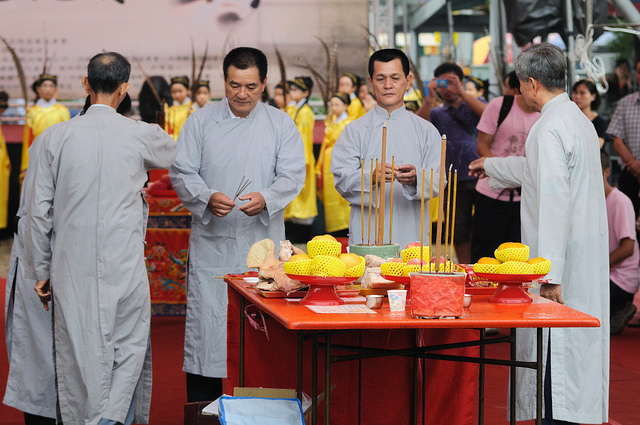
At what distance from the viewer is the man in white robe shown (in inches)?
122

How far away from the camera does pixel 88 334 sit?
2.40 meters

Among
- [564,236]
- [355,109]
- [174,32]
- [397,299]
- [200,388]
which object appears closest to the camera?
[397,299]

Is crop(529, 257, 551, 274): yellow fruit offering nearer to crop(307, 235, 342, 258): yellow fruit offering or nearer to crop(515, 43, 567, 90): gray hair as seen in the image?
crop(307, 235, 342, 258): yellow fruit offering

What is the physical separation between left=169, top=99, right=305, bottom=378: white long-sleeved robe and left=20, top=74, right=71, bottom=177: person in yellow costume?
5054 mm

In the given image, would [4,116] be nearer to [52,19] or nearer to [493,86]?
[52,19]

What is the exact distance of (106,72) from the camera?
8.07ft

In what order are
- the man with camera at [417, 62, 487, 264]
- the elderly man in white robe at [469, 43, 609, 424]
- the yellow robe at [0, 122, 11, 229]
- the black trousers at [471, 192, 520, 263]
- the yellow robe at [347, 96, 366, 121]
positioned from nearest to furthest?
the elderly man in white robe at [469, 43, 609, 424]
the black trousers at [471, 192, 520, 263]
the man with camera at [417, 62, 487, 264]
the yellow robe at [347, 96, 366, 121]
the yellow robe at [0, 122, 11, 229]

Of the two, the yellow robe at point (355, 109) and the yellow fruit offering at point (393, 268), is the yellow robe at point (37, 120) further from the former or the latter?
the yellow fruit offering at point (393, 268)

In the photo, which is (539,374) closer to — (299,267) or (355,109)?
(299,267)

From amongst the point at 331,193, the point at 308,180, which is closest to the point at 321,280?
the point at 331,193

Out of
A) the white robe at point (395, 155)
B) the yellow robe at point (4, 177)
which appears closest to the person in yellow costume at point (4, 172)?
the yellow robe at point (4, 177)

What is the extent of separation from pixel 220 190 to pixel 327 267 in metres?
1.20

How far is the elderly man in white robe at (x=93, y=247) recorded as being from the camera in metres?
2.41

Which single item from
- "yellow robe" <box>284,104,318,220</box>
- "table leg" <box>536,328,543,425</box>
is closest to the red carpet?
"table leg" <box>536,328,543,425</box>
